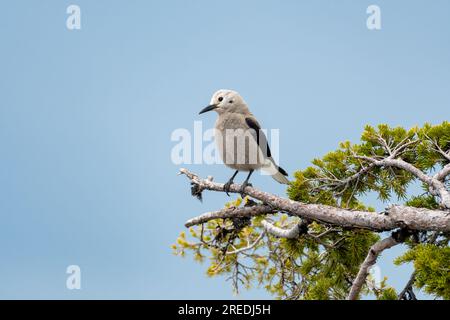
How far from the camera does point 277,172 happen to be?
9.13 m

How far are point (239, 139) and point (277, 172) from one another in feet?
2.73

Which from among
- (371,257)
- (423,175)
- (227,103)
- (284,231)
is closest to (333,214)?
(371,257)

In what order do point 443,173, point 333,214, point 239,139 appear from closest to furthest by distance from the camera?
point 443,173
point 333,214
point 239,139

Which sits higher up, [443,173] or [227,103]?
[227,103]

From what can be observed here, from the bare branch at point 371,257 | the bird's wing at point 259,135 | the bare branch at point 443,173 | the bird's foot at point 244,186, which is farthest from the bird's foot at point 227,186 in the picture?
the bare branch at point 443,173

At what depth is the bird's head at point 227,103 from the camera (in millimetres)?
9406

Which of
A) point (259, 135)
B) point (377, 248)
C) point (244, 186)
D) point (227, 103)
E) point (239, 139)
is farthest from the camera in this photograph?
point (227, 103)

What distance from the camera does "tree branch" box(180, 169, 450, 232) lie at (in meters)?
6.76

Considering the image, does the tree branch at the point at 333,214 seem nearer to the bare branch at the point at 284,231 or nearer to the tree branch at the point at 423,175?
the tree branch at the point at 423,175

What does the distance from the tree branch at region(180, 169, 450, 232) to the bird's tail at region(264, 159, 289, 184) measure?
0.61 meters

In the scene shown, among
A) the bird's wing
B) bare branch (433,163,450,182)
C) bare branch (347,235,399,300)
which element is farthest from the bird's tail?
bare branch (433,163,450,182)

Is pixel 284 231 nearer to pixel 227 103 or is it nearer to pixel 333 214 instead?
pixel 333 214

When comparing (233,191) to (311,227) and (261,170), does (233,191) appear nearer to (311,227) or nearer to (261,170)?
(261,170)
